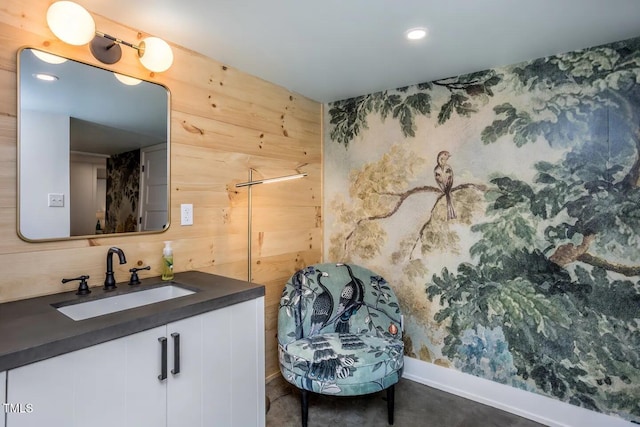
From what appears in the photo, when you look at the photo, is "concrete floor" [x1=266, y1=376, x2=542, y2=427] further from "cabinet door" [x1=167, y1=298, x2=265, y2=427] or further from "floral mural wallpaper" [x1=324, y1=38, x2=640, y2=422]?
"cabinet door" [x1=167, y1=298, x2=265, y2=427]

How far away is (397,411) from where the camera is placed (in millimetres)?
2186

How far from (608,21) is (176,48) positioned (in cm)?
216

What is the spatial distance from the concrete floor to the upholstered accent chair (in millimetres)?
146

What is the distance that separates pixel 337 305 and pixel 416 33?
66.1 inches

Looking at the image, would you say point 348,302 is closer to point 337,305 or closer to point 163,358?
point 337,305

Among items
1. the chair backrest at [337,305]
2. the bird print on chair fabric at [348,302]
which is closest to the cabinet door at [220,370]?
the chair backrest at [337,305]

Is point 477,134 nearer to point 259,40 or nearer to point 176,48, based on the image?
point 259,40

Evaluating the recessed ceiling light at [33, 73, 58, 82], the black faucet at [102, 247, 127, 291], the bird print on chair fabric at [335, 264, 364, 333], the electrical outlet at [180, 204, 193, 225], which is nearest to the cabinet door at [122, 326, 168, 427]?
the black faucet at [102, 247, 127, 291]

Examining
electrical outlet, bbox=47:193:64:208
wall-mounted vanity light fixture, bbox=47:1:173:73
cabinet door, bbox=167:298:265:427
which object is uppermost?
wall-mounted vanity light fixture, bbox=47:1:173:73

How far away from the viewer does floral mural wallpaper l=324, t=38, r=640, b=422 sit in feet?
6.21

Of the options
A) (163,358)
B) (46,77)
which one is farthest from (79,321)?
(46,77)

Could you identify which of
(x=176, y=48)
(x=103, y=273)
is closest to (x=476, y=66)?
(x=176, y=48)

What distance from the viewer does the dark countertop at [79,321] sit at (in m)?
0.97

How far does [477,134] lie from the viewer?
231 cm
